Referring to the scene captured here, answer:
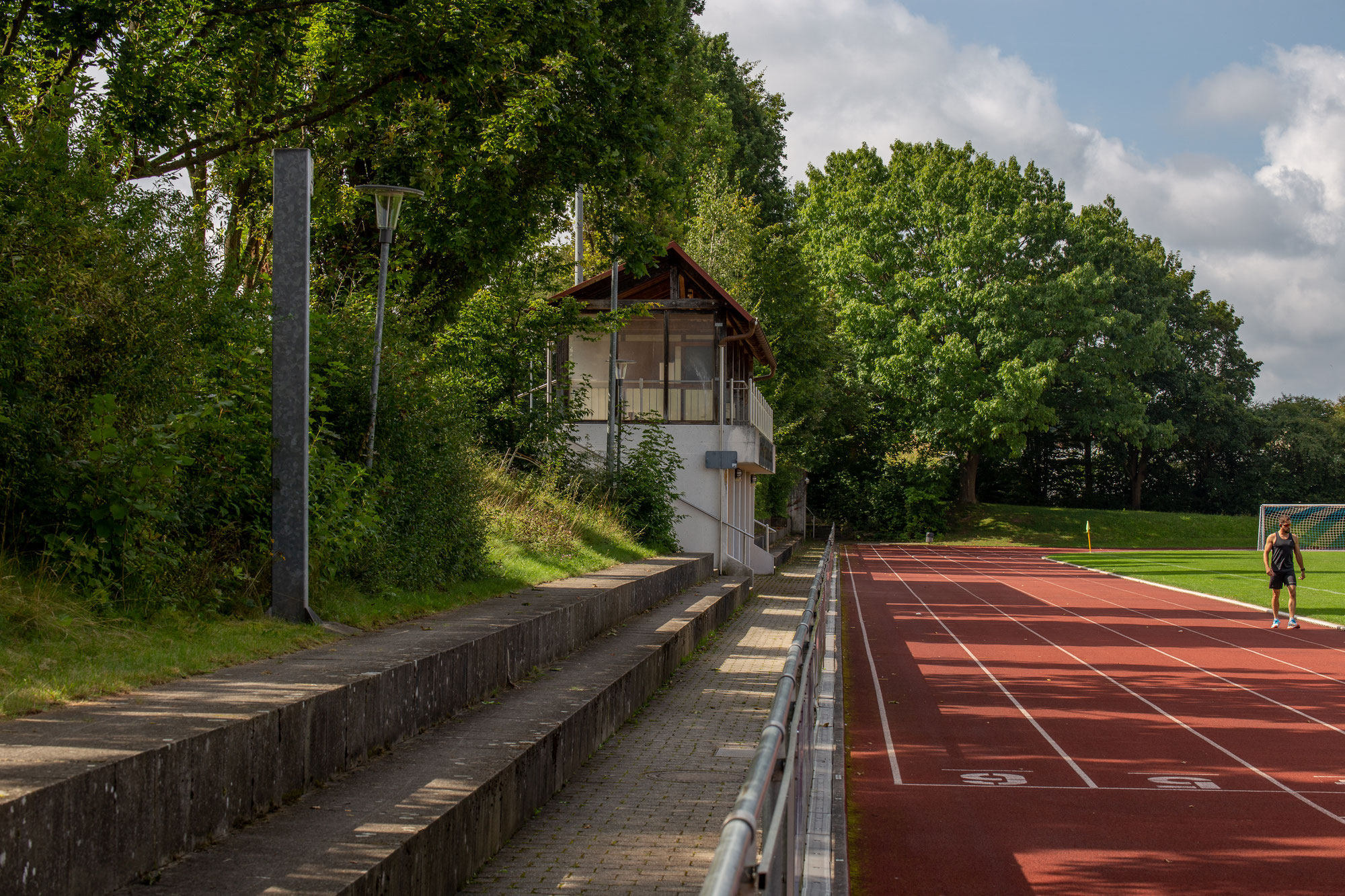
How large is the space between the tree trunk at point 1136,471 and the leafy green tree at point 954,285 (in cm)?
1173

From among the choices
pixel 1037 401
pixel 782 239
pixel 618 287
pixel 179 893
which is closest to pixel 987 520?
pixel 1037 401

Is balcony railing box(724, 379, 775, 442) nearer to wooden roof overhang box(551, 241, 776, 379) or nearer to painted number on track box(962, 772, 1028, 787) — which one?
wooden roof overhang box(551, 241, 776, 379)

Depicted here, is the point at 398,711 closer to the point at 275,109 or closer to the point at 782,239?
the point at 275,109

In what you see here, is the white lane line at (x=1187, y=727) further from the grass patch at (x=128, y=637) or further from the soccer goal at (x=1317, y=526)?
the soccer goal at (x=1317, y=526)

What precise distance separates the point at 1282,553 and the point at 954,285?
37.4 metres

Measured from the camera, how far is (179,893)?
4.06 m

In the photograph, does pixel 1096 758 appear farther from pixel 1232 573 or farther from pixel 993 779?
pixel 1232 573

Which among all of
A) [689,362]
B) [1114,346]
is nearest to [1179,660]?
[689,362]

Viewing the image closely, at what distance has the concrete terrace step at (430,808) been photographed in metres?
4.32

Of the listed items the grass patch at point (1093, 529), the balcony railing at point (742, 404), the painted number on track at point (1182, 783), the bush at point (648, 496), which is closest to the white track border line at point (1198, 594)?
the balcony railing at point (742, 404)

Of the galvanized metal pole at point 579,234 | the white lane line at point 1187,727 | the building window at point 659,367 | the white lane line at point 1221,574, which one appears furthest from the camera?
the galvanized metal pole at point 579,234

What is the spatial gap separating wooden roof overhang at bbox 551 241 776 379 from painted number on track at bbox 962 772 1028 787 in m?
18.7

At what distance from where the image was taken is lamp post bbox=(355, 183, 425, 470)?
11375mm

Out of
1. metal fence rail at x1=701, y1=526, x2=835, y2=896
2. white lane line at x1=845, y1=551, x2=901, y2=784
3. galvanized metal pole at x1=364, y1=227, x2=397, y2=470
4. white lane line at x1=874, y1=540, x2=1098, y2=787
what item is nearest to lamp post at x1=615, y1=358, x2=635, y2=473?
white lane line at x1=845, y1=551, x2=901, y2=784
